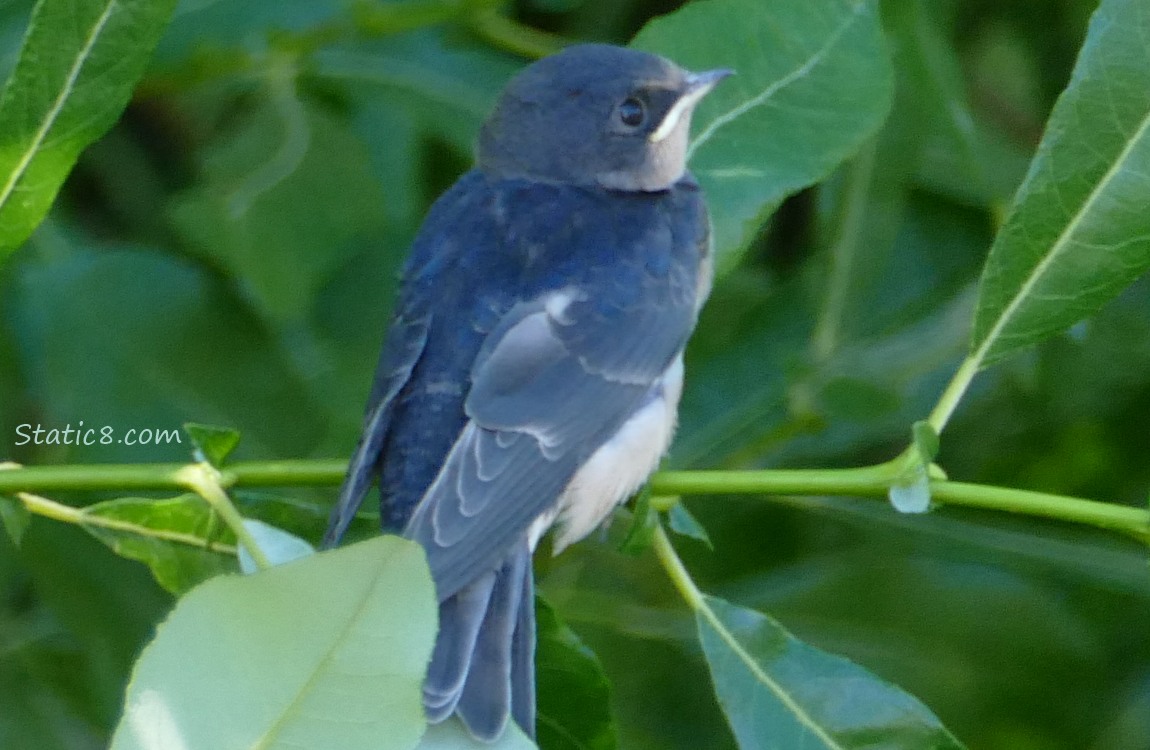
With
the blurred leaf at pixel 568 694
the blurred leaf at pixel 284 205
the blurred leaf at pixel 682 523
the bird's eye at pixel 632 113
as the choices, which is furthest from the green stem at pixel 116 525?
the bird's eye at pixel 632 113

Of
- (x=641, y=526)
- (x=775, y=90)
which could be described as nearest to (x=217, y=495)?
(x=641, y=526)

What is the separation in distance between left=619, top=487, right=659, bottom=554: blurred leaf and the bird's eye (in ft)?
2.74

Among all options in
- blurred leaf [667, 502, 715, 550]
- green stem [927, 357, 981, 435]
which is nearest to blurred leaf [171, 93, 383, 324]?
blurred leaf [667, 502, 715, 550]

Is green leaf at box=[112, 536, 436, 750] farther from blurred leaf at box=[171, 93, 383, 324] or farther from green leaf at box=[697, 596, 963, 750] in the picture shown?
blurred leaf at box=[171, 93, 383, 324]

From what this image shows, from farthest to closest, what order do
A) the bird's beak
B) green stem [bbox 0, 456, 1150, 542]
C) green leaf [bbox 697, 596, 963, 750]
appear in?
the bird's beak, green leaf [bbox 697, 596, 963, 750], green stem [bbox 0, 456, 1150, 542]

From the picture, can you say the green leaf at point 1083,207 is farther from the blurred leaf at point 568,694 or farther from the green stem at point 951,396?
the blurred leaf at point 568,694

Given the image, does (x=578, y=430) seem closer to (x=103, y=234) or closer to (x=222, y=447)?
(x=222, y=447)

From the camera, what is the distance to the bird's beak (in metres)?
2.03

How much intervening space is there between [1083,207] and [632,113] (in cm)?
84

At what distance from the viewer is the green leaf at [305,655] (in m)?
1.11

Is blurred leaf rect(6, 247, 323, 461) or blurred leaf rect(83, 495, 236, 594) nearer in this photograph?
blurred leaf rect(83, 495, 236, 594)

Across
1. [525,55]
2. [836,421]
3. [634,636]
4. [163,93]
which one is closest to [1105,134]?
[836,421]

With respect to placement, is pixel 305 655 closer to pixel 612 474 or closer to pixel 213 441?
pixel 213 441

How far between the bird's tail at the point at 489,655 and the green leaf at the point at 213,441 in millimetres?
302
